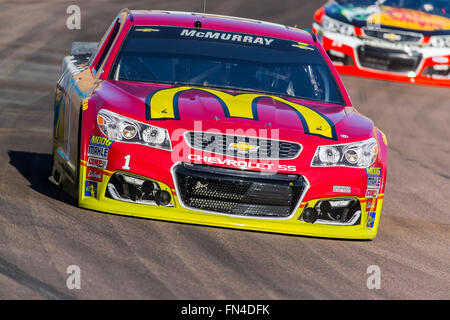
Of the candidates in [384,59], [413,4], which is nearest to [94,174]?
[384,59]

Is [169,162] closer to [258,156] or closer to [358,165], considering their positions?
[258,156]

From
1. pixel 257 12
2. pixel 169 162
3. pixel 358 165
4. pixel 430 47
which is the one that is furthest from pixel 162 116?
pixel 257 12

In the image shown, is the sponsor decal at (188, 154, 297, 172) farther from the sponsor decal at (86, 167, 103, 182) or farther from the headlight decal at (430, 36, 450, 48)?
the headlight decal at (430, 36, 450, 48)

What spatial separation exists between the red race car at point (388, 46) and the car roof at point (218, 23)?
7420 mm

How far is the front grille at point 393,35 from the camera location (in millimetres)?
15898

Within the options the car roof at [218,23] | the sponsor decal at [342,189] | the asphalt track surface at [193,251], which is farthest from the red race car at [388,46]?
the sponsor decal at [342,189]

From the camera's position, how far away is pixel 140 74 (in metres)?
7.53

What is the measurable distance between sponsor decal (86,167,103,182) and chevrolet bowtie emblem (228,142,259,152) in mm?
855

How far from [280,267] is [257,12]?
657 inches

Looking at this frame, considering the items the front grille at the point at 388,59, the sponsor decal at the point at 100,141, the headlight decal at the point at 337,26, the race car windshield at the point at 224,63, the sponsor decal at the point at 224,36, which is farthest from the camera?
the headlight decal at the point at 337,26

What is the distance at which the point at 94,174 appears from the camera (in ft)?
21.7

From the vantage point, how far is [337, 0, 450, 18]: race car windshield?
1659 cm

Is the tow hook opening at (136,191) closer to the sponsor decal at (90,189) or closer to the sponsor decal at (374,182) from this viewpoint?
the sponsor decal at (90,189)

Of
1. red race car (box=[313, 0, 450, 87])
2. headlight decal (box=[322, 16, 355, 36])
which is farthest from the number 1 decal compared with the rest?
headlight decal (box=[322, 16, 355, 36])
